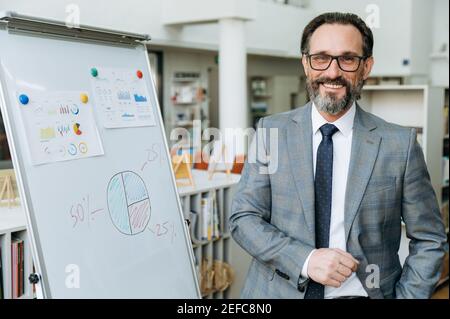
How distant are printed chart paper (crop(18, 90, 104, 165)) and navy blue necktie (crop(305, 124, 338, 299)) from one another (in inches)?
34.2

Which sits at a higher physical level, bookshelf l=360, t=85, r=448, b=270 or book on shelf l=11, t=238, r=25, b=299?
bookshelf l=360, t=85, r=448, b=270

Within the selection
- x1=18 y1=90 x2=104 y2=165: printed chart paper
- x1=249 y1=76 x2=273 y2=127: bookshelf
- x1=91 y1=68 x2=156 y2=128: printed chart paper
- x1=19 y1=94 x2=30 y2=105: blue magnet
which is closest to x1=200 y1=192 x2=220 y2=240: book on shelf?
x1=91 y1=68 x2=156 y2=128: printed chart paper

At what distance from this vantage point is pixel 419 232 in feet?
4.80

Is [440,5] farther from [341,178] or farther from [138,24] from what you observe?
[341,178]

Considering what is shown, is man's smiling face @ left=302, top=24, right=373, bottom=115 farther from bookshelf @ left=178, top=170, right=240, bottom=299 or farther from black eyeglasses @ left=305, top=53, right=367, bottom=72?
bookshelf @ left=178, top=170, right=240, bottom=299

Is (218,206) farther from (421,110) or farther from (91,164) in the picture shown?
(421,110)

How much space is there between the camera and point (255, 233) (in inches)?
58.8

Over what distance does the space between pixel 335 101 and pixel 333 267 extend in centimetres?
46

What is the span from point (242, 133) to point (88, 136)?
16.4 feet

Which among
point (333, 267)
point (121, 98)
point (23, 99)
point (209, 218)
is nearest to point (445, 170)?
point (209, 218)

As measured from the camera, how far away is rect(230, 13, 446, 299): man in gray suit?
1.43 m

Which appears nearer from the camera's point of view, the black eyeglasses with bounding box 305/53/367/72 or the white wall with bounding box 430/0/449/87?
the black eyeglasses with bounding box 305/53/367/72

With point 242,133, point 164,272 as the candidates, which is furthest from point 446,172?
point 164,272

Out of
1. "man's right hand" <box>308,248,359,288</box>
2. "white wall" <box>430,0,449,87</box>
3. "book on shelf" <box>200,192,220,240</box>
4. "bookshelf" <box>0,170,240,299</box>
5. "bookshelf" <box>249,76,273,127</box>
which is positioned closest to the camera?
"man's right hand" <box>308,248,359,288</box>
